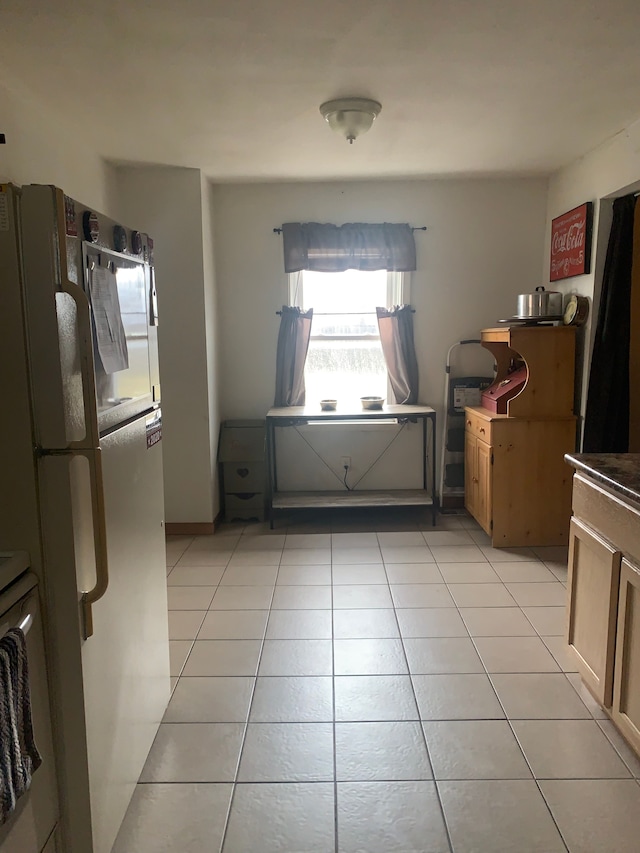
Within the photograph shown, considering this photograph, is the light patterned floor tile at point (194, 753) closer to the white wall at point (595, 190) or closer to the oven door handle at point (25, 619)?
the oven door handle at point (25, 619)

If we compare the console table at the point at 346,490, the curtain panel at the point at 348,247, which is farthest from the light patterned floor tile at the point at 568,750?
the curtain panel at the point at 348,247

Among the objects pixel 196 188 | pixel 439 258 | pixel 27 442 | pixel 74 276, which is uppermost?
pixel 196 188

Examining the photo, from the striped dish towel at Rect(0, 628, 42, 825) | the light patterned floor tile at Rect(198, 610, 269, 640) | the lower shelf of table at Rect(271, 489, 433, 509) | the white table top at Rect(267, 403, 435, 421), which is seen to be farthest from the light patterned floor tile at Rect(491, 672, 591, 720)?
the white table top at Rect(267, 403, 435, 421)

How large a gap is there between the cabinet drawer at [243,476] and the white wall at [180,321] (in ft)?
0.75

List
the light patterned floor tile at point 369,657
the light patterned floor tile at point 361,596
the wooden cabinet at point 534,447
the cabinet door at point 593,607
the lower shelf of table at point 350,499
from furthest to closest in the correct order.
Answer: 1. the lower shelf of table at point 350,499
2. the wooden cabinet at point 534,447
3. the light patterned floor tile at point 361,596
4. the light patterned floor tile at point 369,657
5. the cabinet door at point 593,607

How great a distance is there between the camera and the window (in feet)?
14.8

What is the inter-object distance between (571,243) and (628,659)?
278cm

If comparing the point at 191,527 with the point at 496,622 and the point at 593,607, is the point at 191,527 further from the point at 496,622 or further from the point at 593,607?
the point at 593,607

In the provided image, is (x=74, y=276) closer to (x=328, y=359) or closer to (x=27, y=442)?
(x=27, y=442)

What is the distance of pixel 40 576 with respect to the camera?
1.41 meters

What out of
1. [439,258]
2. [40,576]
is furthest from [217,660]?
[439,258]

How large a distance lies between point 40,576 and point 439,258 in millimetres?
3734

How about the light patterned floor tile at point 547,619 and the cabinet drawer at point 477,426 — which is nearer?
the light patterned floor tile at point 547,619

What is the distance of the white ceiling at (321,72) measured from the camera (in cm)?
202
